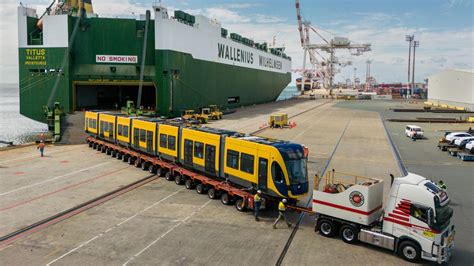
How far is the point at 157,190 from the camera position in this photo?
2119cm

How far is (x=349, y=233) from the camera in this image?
47.9ft

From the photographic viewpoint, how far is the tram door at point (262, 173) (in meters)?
17.2

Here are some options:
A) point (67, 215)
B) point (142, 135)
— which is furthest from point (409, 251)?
point (142, 135)

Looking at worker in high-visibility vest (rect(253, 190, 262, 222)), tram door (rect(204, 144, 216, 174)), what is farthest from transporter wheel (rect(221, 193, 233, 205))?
worker in high-visibility vest (rect(253, 190, 262, 222))

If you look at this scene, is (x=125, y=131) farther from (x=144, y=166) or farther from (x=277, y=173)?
(x=277, y=173)

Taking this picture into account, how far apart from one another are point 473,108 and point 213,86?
54.3 m

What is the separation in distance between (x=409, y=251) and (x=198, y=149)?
36.8 ft

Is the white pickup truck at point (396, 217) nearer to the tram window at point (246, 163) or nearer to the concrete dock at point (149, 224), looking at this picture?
the concrete dock at point (149, 224)

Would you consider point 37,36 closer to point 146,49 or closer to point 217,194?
point 146,49

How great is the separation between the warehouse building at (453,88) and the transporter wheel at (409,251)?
81.8m

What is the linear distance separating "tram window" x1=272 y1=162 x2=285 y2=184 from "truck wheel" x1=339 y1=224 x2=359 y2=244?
123 inches

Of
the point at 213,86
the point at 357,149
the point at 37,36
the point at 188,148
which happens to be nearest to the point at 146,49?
the point at 37,36

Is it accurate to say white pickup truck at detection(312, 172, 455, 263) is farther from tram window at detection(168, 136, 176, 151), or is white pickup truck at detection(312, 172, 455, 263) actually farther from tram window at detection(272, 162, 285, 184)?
tram window at detection(168, 136, 176, 151)

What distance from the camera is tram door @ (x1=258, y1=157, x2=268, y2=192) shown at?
17156 millimetres
